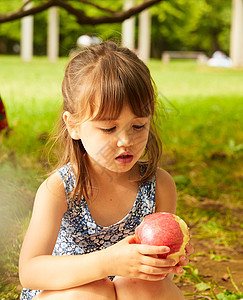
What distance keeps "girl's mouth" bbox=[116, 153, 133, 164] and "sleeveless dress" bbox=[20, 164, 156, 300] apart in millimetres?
240

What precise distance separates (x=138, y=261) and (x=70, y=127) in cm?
60

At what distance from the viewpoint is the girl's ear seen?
2008mm

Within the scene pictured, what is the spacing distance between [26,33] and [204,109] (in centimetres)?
2190

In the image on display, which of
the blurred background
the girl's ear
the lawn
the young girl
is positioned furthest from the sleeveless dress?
the lawn

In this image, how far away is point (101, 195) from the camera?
2.09m

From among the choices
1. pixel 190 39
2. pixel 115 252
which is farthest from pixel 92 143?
pixel 190 39

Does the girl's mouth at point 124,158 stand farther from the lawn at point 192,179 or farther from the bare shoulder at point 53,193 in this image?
the lawn at point 192,179

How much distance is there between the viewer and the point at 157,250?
1.67 m

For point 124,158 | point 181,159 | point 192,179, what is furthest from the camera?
point 181,159

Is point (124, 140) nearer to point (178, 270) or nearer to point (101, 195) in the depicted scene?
point (101, 195)

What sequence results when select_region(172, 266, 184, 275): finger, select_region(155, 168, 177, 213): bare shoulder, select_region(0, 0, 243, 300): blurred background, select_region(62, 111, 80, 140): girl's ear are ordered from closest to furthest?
1. select_region(172, 266, 184, 275): finger
2. select_region(62, 111, 80, 140): girl's ear
3. select_region(155, 168, 177, 213): bare shoulder
4. select_region(0, 0, 243, 300): blurred background

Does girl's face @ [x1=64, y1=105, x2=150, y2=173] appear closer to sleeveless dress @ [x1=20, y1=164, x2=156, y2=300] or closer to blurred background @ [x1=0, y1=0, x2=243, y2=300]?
sleeveless dress @ [x1=20, y1=164, x2=156, y2=300]

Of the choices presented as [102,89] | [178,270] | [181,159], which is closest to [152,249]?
[178,270]

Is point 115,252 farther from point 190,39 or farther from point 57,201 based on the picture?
point 190,39
